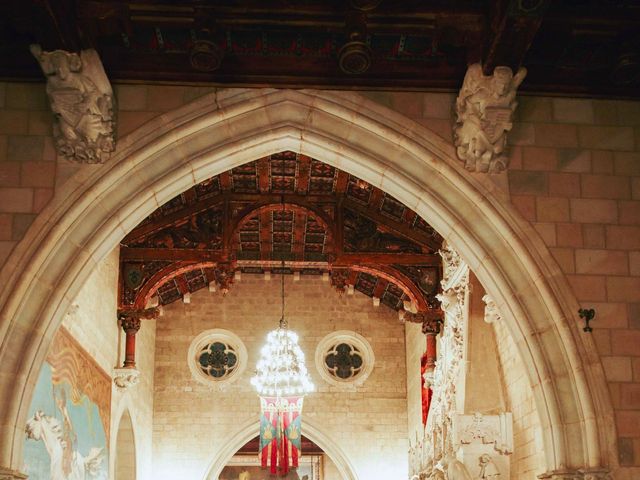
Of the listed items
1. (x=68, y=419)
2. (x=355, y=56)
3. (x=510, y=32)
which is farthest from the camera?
(x=68, y=419)

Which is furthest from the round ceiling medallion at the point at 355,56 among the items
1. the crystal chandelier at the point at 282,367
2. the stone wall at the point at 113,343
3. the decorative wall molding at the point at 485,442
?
the crystal chandelier at the point at 282,367

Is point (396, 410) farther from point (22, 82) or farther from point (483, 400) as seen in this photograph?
point (22, 82)

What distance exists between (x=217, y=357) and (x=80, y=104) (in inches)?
419

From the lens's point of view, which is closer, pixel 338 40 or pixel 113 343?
pixel 338 40

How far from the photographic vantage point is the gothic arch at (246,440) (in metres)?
15.7

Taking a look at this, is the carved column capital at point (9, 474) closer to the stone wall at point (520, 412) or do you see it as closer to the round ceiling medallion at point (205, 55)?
the round ceiling medallion at point (205, 55)

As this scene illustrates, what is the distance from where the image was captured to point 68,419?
32.1ft

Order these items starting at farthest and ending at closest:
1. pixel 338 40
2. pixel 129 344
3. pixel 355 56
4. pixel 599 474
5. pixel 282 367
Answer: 1. pixel 129 344
2. pixel 282 367
3. pixel 338 40
4. pixel 355 56
5. pixel 599 474

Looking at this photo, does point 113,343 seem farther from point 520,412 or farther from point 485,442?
point 520,412

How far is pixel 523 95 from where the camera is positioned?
20.9 feet

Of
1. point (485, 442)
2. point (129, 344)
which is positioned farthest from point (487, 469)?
point (129, 344)

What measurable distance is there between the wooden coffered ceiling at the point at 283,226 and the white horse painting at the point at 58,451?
8.23 feet

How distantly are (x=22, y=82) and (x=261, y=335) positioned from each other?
34.1 feet

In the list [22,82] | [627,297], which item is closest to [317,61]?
[22,82]
